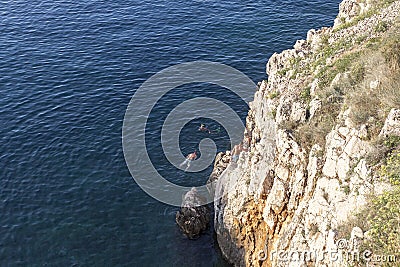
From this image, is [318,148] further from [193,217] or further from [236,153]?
[236,153]

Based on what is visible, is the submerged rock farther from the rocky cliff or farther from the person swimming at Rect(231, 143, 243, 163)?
the person swimming at Rect(231, 143, 243, 163)

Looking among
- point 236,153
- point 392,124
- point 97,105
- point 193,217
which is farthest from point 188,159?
point 392,124

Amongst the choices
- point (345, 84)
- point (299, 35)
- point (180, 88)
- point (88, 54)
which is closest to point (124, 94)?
point (180, 88)

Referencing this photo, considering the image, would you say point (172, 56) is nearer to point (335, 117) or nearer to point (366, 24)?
point (366, 24)

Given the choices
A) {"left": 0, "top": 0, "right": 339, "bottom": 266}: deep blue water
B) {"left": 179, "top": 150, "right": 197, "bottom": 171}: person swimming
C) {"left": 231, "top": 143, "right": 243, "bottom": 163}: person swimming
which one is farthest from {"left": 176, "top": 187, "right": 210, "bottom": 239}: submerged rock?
{"left": 179, "top": 150, "right": 197, "bottom": 171}: person swimming

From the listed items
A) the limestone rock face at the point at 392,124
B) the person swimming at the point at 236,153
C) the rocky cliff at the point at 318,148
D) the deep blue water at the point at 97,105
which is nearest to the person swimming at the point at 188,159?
the deep blue water at the point at 97,105
